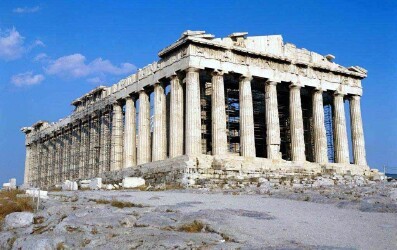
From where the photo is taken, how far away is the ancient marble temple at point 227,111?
34.8 m

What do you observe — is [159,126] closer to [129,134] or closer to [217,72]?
[129,134]

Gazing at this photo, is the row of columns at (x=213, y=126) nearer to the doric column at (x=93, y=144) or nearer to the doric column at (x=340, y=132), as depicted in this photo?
the doric column at (x=340, y=132)

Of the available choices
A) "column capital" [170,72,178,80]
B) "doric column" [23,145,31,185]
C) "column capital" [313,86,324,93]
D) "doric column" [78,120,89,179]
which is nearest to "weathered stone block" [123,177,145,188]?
"column capital" [170,72,178,80]

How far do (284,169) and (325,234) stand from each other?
23755mm

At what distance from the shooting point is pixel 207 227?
12859 millimetres

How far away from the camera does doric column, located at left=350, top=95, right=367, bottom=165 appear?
41719mm

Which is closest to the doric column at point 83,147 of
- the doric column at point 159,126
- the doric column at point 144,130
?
the doric column at point 144,130

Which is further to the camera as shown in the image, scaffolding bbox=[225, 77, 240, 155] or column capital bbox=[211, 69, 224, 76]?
scaffolding bbox=[225, 77, 240, 155]

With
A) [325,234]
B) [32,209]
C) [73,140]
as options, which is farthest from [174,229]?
[73,140]

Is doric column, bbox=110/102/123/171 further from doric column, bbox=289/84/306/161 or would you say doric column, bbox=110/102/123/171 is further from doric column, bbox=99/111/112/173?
doric column, bbox=289/84/306/161

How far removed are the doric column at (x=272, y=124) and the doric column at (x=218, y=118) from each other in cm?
420

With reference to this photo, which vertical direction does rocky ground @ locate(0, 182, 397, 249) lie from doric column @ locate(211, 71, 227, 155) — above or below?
below

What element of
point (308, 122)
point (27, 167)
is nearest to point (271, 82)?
point (308, 122)

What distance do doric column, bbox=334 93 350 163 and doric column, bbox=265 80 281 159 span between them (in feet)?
21.4
